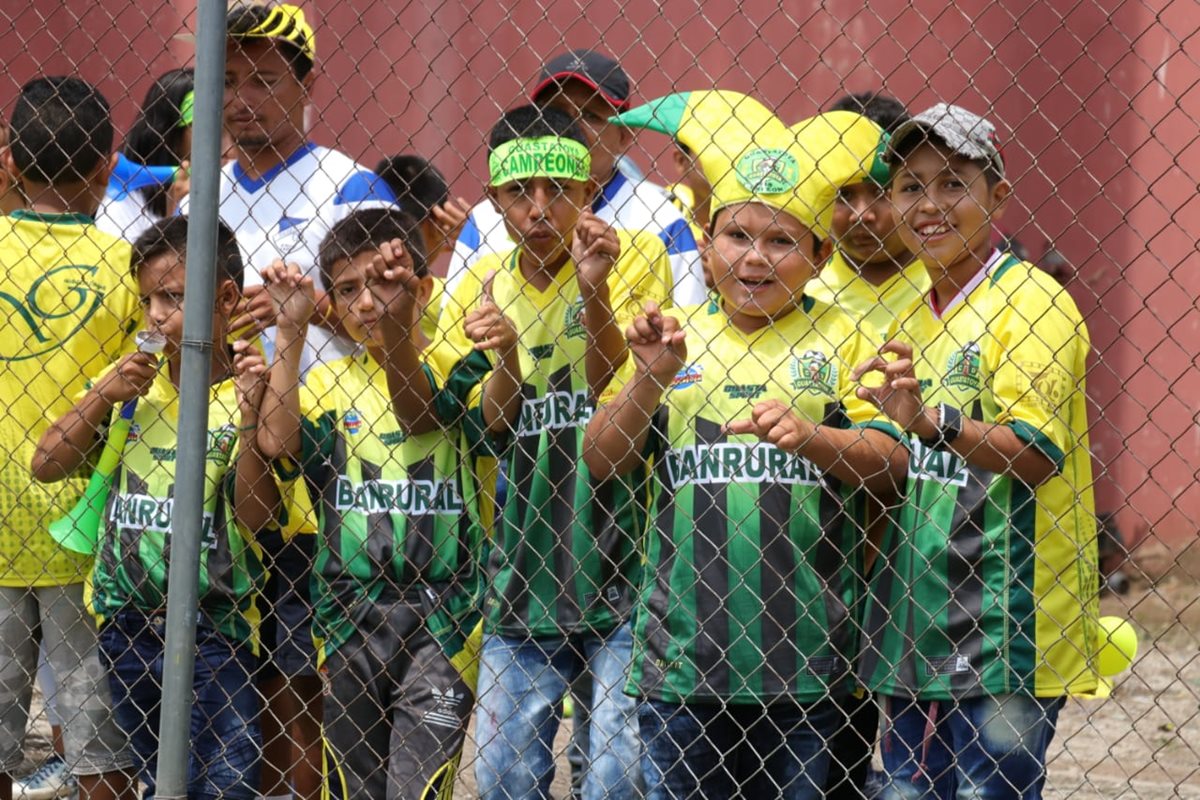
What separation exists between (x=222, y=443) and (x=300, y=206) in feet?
2.68

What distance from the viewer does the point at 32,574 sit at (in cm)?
379

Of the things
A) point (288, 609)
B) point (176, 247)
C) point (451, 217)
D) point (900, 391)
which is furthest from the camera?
point (288, 609)

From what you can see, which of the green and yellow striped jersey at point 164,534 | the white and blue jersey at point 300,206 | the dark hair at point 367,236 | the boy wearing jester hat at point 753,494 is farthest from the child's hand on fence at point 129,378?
the boy wearing jester hat at point 753,494

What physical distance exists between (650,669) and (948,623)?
0.59m

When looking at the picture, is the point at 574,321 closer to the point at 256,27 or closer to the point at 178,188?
the point at 256,27

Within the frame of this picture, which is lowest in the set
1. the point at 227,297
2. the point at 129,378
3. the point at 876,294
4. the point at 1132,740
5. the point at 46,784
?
the point at 1132,740

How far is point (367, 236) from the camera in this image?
11.9ft

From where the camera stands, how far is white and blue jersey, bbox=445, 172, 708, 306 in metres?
3.83

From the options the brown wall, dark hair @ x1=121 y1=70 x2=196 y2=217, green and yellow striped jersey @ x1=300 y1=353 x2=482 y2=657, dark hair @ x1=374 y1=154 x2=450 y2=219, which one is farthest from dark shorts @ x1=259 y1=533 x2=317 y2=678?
the brown wall

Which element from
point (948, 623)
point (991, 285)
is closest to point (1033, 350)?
point (991, 285)

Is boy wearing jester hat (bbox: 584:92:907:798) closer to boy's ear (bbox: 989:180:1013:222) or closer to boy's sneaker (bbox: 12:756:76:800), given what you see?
boy's ear (bbox: 989:180:1013:222)

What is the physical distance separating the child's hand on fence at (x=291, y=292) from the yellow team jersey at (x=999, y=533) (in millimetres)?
1229

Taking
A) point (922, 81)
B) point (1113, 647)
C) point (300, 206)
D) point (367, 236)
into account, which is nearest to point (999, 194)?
point (1113, 647)

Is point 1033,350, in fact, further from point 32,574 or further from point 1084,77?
point 1084,77
